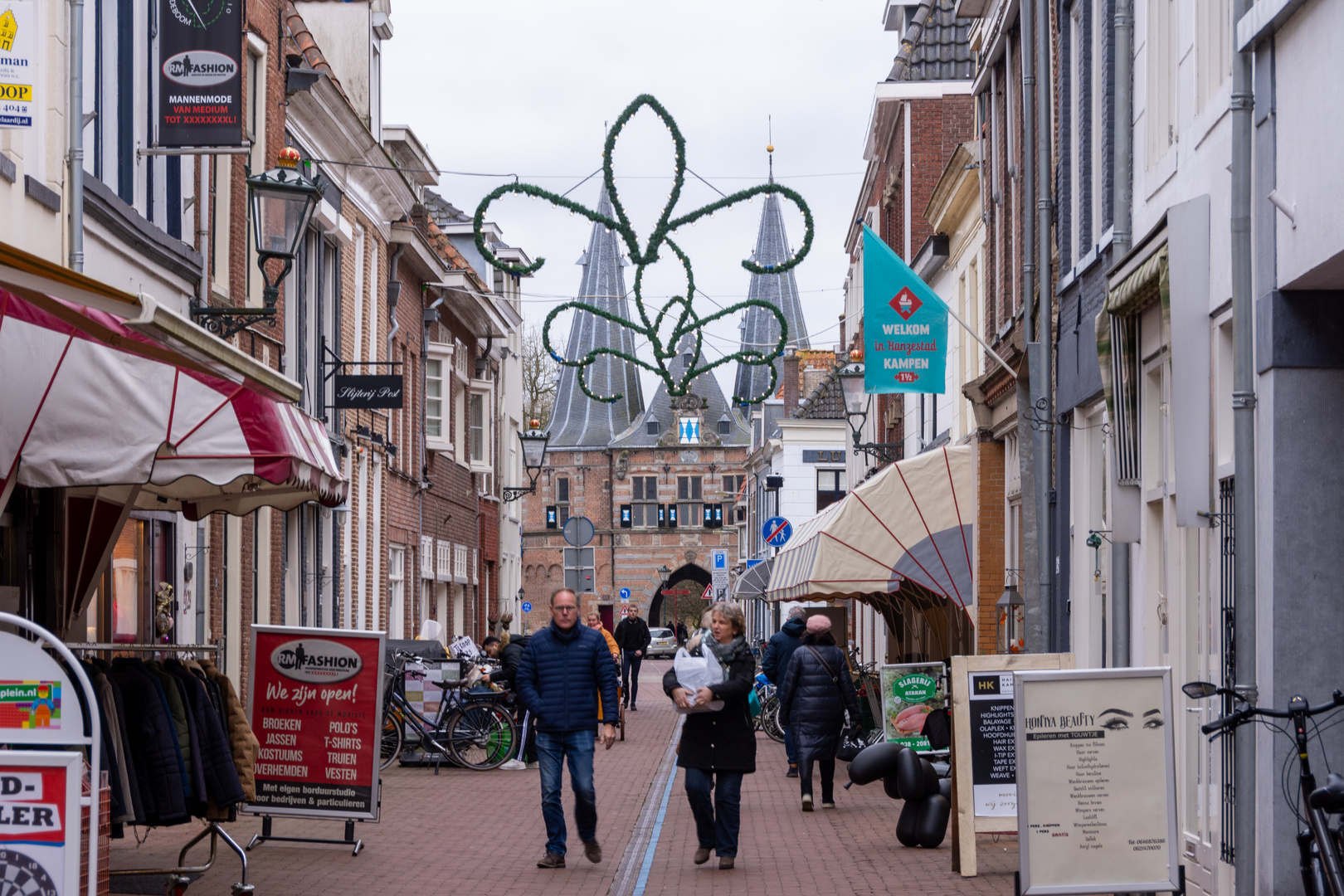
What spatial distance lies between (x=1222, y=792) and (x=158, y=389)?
554 centimetres

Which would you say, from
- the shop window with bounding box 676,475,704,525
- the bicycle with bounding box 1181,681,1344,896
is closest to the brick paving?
the bicycle with bounding box 1181,681,1344,896

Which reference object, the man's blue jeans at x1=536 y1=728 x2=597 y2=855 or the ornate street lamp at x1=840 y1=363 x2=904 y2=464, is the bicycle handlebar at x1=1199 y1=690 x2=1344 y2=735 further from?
Result: the ornate street lamp at x1=840 y1=363 x2=904 y2=464

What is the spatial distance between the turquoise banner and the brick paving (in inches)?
154

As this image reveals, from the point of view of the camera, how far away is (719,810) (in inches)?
421

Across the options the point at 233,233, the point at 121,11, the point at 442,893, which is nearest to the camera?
the point at 442,893

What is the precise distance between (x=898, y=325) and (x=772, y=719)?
7.85 metres

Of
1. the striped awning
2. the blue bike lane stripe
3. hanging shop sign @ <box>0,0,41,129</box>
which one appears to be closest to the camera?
hanging shop sign @ <box>0,0,41,129</box>

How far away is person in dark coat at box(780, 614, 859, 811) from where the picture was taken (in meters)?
14.4

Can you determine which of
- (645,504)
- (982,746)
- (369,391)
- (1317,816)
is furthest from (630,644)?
(645,504)

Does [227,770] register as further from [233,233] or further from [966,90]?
[966,90]

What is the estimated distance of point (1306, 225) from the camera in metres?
7.38

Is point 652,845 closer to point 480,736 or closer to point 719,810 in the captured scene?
point 719,810

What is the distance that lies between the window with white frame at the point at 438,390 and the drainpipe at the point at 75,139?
1739cm

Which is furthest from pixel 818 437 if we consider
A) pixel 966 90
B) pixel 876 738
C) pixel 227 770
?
pixel 227 770
